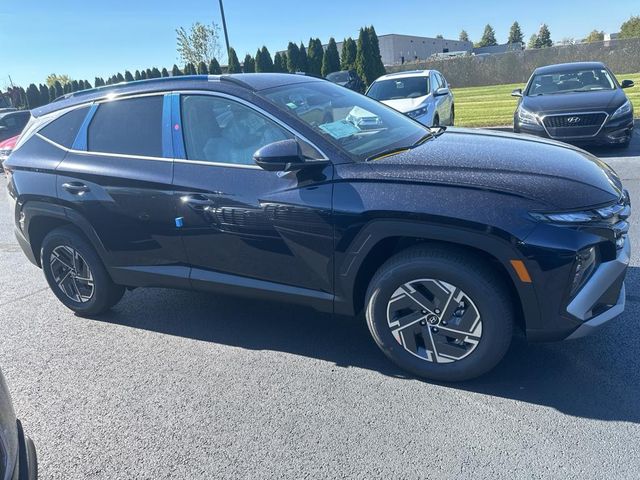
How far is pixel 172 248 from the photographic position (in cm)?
360

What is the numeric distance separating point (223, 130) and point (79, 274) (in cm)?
183

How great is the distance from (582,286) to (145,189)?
2766 millimetres

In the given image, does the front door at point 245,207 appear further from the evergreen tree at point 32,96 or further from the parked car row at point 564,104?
the evergreen tree at point 32,96

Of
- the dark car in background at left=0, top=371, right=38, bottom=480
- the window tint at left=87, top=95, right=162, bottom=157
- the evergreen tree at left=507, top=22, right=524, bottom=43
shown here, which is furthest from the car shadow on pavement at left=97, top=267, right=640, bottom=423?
the evergreen tree at left=507, top=22, right=524, bottom=43

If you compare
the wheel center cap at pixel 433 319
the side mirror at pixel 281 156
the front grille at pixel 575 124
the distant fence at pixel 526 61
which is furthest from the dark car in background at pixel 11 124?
the distant fence at pixel 526 61

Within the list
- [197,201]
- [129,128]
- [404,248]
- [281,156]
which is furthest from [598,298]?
[129,128]

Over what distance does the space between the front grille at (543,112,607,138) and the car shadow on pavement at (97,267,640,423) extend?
4931 millimetres

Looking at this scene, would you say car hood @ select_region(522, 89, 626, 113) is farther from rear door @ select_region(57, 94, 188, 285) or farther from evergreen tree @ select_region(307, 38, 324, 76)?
evergreen tree @ select_region(307, 38, 324, 76)

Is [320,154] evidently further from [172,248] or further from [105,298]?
[105,298]

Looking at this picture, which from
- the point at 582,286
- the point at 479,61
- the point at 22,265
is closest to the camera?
the point at 582,286

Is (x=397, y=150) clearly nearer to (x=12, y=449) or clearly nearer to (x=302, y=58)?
(x=12, y=449)

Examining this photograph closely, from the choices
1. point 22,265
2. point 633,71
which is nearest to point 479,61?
point 633,71

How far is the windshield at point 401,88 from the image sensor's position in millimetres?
11281

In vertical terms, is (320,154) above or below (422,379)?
above
